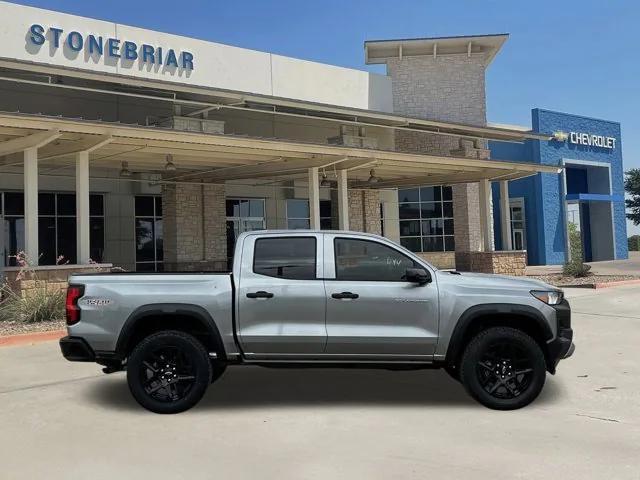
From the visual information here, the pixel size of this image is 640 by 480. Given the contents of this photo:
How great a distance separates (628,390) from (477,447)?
111 inches

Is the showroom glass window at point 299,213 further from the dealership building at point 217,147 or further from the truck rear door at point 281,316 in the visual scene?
the truck rear door at point 281,316

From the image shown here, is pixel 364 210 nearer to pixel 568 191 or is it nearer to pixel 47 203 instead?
pixel 47 203

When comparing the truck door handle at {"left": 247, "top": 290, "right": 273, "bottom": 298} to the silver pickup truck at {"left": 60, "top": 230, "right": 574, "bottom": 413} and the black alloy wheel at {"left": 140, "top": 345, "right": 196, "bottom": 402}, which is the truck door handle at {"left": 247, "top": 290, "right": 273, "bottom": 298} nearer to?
the silver pickup truck at {"left": 60, "top": 230, "right": 574, "bottom": 413}

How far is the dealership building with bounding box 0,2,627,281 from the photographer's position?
1555cm

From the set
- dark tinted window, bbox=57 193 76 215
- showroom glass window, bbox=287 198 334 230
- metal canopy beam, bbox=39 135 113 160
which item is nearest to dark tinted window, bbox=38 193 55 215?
dark tinted window, bbox=57 193 76 215

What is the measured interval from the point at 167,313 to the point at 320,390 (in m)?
1.97

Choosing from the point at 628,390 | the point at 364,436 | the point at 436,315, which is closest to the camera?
the point at 364,436

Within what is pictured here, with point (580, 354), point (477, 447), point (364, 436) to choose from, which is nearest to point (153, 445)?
point (364, 436)

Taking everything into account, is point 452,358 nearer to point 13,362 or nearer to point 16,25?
point 13,362

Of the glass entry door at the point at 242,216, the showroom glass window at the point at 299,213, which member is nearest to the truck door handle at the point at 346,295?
the glass entry door at the point at 242,216

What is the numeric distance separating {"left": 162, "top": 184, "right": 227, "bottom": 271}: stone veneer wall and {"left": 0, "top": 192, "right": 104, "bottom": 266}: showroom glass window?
2.17m

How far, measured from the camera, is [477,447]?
507 cm

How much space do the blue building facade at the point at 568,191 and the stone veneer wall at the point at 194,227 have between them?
1766 centimetres

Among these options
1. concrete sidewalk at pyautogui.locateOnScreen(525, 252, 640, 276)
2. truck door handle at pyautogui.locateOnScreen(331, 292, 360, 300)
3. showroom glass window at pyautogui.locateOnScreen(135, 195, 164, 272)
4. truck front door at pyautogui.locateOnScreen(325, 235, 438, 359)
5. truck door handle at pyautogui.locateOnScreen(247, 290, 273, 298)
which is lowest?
concrete sidewalk at pyautogui.locateOnScreen(525, 252, 640, 276)
